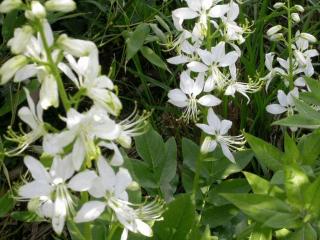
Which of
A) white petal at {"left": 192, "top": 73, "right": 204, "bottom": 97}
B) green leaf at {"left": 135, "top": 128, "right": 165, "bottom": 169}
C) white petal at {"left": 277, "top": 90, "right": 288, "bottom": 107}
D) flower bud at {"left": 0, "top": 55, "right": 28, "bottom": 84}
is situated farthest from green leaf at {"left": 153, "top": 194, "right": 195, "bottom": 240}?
white petal at {"left": 277, "top": 90, "right": 288, "bottom": 107}

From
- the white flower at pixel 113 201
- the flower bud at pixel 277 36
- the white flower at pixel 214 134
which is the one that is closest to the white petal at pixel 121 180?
the white flower at pixel 113 201

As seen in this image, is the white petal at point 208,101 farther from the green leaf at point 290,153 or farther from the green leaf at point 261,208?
the green leaf at point 261,208

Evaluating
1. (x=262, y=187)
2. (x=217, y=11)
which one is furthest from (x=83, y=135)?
(x=217, y=11)

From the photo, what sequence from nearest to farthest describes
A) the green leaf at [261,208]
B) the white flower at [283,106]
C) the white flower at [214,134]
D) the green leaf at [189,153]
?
the green leaf at [261,208] < the white flower at [214,134] < the green leaf at [189,153] < the white flower at [283,106]

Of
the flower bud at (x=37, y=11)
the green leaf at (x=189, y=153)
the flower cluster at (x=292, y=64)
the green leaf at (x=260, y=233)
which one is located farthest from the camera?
the flower cluster at (x=292, y=64)

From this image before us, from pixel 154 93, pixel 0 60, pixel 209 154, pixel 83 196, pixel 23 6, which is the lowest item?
pixel 154 93

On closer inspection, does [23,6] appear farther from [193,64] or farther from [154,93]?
[154,93]

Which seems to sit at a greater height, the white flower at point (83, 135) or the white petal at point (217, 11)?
the white flower at point (83, 135)

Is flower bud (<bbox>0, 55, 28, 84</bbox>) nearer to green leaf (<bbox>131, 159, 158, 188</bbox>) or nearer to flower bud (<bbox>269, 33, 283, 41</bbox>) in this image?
green leaf (<bbox>131, 159, 158, 188</bbox>)

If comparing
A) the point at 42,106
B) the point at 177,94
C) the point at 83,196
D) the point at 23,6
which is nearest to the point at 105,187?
the point at 83,196
